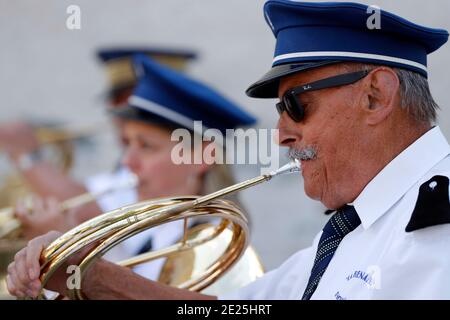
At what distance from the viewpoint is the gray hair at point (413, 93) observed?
1.80 metres

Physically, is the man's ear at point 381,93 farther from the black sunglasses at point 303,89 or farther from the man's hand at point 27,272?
the man's hand at point 27,272

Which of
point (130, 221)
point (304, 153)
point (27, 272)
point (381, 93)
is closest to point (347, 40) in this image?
point (381, 93)

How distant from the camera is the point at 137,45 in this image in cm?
476

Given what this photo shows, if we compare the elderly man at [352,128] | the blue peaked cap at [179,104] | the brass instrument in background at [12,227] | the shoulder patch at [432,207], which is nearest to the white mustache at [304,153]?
the elderly man at [352,128]

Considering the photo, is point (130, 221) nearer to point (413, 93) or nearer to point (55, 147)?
point (413, 93)

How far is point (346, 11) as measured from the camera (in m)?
1.81

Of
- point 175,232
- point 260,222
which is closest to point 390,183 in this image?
point 175,232

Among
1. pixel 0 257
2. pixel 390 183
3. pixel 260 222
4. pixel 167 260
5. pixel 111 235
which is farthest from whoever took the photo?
pixel 260 222

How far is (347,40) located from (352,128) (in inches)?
7.1

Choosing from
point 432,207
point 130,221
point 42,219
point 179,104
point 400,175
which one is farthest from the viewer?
point 42,219

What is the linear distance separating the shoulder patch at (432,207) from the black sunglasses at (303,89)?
0.31 metres
